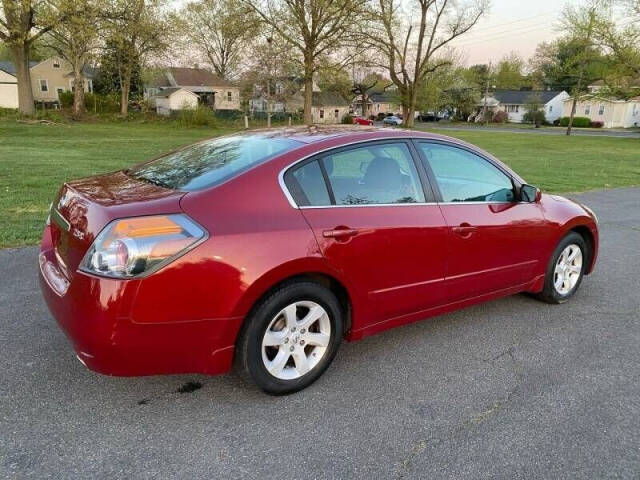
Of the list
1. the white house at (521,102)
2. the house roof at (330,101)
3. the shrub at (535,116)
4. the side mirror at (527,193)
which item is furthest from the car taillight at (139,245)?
the white house at (521,102)

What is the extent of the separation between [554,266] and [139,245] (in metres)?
3.54

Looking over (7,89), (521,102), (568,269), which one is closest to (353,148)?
(568,269)

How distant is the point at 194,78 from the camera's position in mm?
→ 62188

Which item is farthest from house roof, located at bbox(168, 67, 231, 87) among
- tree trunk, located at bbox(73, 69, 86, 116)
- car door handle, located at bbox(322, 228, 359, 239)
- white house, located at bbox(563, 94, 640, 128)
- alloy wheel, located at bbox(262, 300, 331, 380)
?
alloy wheel, located at bbox(262, 300, 331, 380)

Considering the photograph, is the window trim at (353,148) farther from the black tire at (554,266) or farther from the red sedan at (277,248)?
the black tire at (554,266)

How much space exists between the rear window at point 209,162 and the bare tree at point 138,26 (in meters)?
27.9

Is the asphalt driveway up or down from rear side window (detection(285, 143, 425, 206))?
down

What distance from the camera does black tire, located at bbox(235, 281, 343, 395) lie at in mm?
2682

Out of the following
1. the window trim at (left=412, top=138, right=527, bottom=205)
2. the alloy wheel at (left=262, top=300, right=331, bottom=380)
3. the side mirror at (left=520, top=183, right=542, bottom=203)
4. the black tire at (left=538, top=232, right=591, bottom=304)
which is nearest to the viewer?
the alloy wheel at (left=262, top=300, right=331, bottom=380)

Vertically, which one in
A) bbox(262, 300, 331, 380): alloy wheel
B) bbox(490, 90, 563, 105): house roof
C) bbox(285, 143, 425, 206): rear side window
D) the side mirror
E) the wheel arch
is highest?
bbox(490, 90, 563, 105): house roof

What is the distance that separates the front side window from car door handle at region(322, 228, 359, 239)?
89 cm

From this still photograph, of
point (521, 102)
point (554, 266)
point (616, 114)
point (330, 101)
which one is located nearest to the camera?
point (554, 266)

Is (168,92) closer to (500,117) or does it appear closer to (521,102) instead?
(500,117)

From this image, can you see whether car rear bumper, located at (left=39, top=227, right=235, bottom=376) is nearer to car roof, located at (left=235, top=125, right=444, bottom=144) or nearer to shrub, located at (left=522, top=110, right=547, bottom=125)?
car roof, located at (left=235, top=125, right=444, bottom=144)
